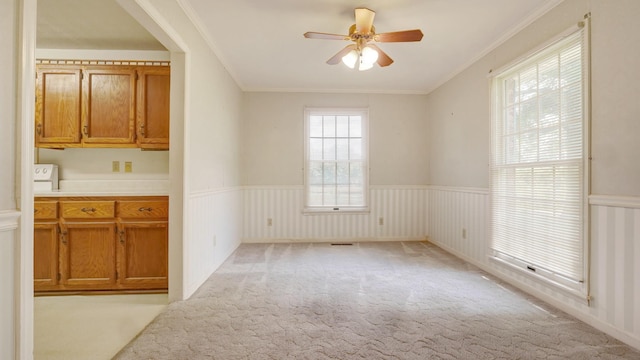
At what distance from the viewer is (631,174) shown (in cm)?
187

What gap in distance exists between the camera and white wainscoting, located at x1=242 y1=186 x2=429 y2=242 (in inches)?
193

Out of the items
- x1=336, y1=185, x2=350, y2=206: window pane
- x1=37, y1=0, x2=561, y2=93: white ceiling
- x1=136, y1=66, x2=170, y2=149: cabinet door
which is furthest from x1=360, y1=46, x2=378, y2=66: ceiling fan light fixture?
x1=336, y1=185, x2=350, y2=206: window pane

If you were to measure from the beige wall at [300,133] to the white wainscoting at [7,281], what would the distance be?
3.79 metres

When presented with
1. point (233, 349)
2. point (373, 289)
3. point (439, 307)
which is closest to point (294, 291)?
point (373, 289)

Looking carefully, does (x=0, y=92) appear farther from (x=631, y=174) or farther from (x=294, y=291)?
(x=631, y=174)

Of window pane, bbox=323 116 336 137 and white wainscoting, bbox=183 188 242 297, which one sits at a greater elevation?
window pane, bbox=323 116 336 137

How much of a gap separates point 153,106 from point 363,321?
9.27ft

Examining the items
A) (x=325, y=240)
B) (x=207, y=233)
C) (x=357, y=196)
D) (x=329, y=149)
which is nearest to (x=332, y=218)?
(x=325, y=240)

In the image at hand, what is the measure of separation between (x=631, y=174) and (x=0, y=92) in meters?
3.35

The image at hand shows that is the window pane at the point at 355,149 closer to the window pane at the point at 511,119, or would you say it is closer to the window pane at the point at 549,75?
the window pane at the point at 511,119

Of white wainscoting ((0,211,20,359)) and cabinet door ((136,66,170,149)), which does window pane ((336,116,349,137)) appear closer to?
cabinet door ((136,66,170,149))

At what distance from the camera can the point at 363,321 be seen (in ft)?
7.16

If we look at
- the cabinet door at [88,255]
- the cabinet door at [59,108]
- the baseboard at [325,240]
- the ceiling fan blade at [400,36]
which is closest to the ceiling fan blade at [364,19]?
the ceiling fan blade at [400,36]

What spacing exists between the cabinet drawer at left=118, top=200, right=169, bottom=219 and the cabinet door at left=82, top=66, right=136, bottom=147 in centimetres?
64
